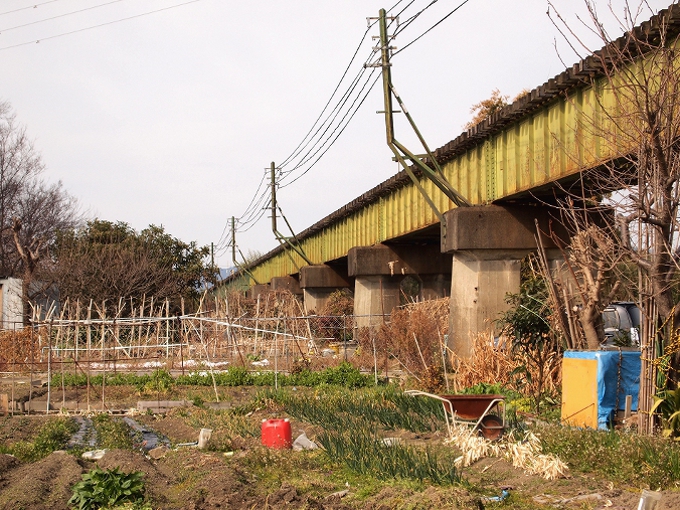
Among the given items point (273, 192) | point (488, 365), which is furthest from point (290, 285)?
point (488, 365)

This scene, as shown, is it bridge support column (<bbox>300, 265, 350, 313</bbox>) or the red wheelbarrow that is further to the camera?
bridge support column (<bbox>300, 265, 350, 313</bbox>)

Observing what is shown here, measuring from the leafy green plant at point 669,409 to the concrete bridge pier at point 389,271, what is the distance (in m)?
17.8

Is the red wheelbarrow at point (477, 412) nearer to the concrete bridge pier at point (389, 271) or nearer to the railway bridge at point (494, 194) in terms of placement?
the railway bridge at point (494, 194)

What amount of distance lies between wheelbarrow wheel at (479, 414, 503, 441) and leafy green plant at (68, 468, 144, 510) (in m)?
4.72

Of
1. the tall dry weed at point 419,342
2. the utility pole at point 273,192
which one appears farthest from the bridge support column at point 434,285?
the utility pole at point 273,192

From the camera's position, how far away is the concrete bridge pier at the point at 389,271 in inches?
1168

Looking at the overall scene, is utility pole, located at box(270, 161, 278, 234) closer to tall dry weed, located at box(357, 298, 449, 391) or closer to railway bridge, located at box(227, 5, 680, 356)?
railway bridge, located at box(227, 5, 680, 356)

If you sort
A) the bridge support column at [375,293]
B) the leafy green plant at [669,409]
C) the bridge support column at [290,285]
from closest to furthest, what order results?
the leafy green plant at [669,409] → the bridge support column at [375,293] → the bridge support column at [290,285]

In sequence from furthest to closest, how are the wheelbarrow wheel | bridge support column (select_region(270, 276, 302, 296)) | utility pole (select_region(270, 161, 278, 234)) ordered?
1. bridge support column (select_region(270, 276, 302, 296))
2. utility pole (select_region(270, 161, 278, 234))
3. the wheelbarrow wheel

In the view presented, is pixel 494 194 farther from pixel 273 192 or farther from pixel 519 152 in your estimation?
pixel 273 192

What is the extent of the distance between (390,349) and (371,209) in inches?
301

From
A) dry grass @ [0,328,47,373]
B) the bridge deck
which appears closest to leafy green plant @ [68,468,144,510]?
the bridge deck

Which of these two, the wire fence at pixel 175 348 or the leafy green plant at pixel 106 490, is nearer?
the leafy green plant at pixel 106 490

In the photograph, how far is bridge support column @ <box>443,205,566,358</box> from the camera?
752 inches
